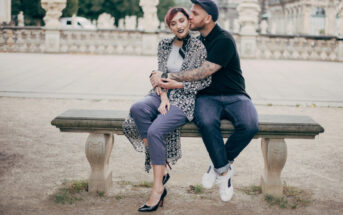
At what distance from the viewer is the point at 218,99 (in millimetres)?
4289

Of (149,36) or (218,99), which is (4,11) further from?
(218,99)

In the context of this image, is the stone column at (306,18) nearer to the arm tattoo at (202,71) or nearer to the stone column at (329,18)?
the stone column at (329,18)

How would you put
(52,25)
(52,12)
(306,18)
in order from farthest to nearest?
(306,18), (52,12), (52,25)

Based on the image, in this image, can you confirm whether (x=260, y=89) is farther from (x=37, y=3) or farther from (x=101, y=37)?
(x=37, y=3)

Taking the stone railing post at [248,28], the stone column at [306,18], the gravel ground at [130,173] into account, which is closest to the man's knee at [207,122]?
the gravel ground at [130,173]

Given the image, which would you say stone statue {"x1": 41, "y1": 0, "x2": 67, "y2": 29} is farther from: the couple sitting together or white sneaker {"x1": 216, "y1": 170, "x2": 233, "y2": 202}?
white sneaker {"x1": 216, "y1": 170, "x2": 233, "y2": 202}

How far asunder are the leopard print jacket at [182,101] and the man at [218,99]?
7cm

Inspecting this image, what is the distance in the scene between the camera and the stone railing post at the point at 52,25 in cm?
1859

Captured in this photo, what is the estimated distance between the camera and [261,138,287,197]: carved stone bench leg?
4.27 metres

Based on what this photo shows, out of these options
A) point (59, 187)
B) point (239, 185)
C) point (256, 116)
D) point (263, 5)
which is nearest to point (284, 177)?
point (239, 185)

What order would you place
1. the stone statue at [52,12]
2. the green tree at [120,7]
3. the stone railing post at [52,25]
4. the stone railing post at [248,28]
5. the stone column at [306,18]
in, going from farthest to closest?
the green tree at [120,7]
the stone column at [306,18]
the stone railing post at [248,28]
the stone statue at [52,12]
the stone railing post at [52,25]

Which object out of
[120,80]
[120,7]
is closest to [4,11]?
[120,80]

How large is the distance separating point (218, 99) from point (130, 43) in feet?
50.8

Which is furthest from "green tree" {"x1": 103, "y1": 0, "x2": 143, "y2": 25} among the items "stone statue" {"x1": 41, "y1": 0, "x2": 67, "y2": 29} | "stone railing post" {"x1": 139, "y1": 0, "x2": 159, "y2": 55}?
"stone statue" {"x1": 41, "y1": 0, "x2": 67, "y2": 29}
